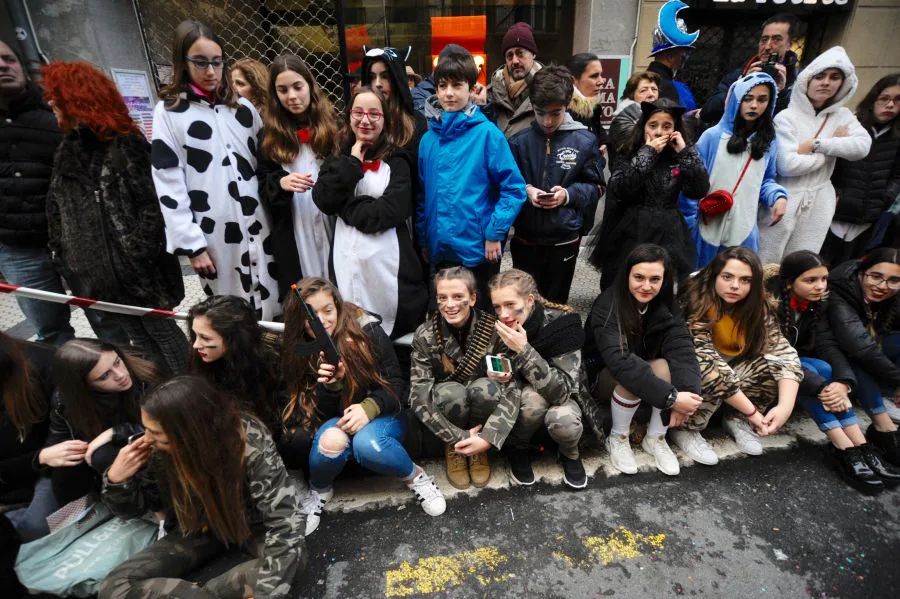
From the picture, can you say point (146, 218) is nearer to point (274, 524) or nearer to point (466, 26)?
point (274, 524)

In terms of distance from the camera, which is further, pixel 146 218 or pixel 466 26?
pixel 466 26

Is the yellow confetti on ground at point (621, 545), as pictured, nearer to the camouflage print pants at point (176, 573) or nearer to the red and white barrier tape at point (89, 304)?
the camouflage print pants at point (176, 573)

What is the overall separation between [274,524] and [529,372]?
1.21 m

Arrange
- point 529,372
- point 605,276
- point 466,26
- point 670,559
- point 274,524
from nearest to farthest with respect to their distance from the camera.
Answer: point 274,524 < point 670,559 < point 529,372 < point 605,276 < point 466,26

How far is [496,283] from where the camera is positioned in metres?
2.18

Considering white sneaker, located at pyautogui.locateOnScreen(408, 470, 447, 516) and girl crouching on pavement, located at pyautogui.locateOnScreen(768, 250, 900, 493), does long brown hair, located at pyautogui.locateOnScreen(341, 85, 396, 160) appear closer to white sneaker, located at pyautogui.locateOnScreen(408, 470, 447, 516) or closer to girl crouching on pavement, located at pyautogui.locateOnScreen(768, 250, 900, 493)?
white sneaker, located at pyautogui.locateOnScreen(408, 470, 447, 516)

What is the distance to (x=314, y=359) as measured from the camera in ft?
6.88

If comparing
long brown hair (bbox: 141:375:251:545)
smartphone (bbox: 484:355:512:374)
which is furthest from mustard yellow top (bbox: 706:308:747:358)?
long brown hair (bbox: 141:375:251:545)

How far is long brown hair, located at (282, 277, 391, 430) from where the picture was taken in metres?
2.06

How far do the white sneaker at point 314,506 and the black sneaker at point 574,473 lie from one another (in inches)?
45.1

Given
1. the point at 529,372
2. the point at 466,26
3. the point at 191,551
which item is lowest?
the point at 191,551

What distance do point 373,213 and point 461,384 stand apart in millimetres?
991

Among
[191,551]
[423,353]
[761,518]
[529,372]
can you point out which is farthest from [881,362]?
[191,551]

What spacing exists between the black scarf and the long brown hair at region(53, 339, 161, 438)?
1791mm
